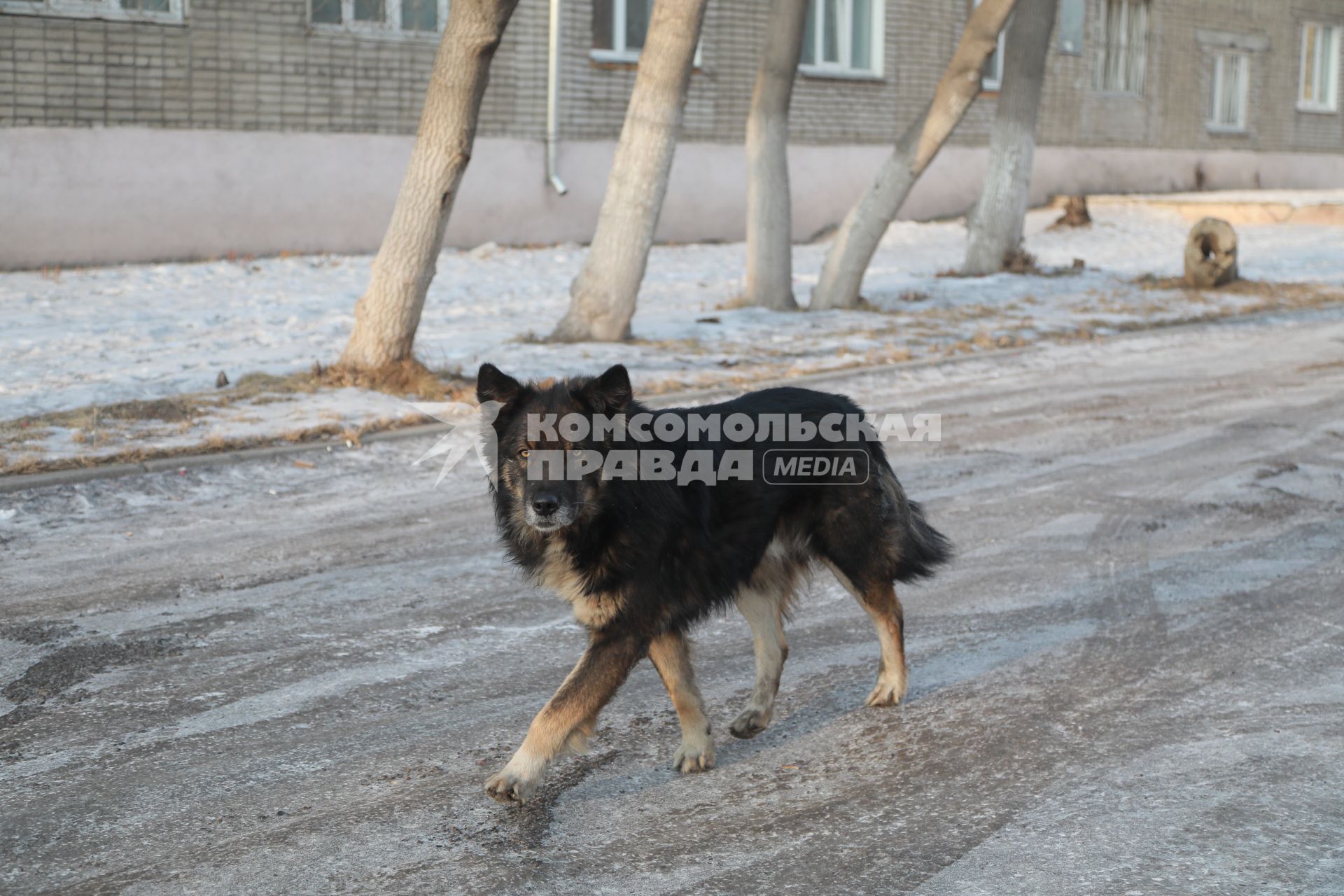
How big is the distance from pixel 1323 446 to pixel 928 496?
335 cm

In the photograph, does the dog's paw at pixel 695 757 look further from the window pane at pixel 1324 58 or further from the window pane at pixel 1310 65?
the window pane at pixel 1324 58

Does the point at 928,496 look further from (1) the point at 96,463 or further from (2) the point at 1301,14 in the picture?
(2) the point at 1301,14

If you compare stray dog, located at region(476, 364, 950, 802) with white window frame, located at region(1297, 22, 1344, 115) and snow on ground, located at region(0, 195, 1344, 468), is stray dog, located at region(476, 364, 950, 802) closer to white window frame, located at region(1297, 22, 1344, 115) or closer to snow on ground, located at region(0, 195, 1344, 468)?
snow on ground, located at region(0, 195, 1344, 468)

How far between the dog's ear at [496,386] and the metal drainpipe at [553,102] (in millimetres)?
17275

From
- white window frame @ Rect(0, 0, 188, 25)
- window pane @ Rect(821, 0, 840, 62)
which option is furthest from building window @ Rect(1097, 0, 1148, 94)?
white window frame @ Rect(0, 0, 188, 25)

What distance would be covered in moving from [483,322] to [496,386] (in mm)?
10162

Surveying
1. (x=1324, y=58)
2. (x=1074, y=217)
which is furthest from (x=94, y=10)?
(x=1324, y=58)

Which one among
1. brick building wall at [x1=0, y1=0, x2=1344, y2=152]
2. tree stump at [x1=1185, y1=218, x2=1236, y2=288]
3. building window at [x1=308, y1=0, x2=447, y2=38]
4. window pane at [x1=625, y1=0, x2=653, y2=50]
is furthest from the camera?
window pane at [x1=625, y1=0, x2=653, y2=50]

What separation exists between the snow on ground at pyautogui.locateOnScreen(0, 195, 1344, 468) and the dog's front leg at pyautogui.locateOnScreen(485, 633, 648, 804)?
5573mm

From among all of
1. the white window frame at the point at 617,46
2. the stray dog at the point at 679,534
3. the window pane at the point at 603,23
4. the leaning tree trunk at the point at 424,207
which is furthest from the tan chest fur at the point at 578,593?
the window pane at the point at 603,23

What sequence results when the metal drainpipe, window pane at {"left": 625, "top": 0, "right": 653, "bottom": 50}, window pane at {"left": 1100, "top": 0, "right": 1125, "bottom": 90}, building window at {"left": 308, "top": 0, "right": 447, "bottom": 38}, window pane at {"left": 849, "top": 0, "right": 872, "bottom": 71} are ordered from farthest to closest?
window pane at {"left": 1100, "top": 0, "right": 1125, "bottom": 90}
window pane at {"left": 849, "top": 0, "right": 872, "bottom": 71}
window pane at {"left": 625, "top": 0, "right": 653, "bottom": 50}
the metal drainpipe
building window at {"left": 308, "top": 0, "right": 447, "bottom": 38}

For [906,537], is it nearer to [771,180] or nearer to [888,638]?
[888,638]

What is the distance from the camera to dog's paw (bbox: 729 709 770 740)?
5.01 m

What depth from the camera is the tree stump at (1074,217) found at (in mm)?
26516
